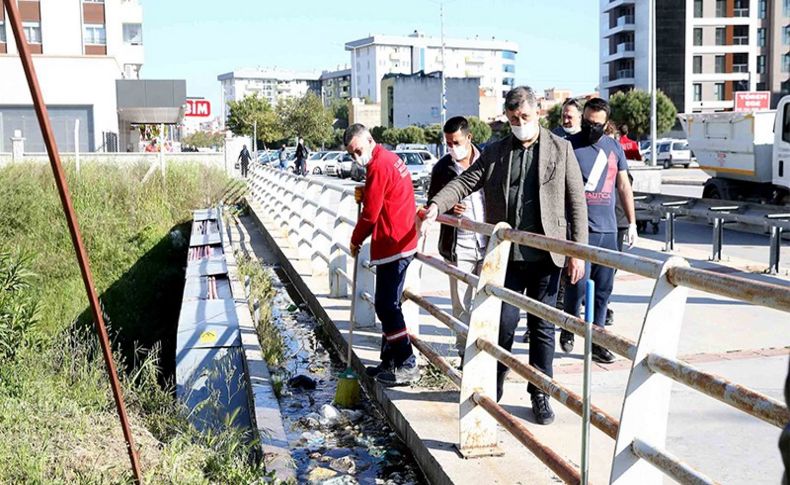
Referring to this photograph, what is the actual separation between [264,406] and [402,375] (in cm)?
93

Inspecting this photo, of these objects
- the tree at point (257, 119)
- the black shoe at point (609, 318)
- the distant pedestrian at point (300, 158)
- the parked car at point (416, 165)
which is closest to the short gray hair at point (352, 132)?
the black shoe at point (609, 318)

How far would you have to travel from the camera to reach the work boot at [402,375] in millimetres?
6203

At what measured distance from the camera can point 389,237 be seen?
20.7 feet

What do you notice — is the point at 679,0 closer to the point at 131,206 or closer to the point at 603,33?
the point at 603,33

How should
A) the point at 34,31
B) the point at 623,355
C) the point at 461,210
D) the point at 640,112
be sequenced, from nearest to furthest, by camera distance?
the point at 623,355 → the point at 461,210 → the point at 34,31 → the point at 640,112

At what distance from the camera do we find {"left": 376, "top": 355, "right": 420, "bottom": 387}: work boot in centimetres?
620

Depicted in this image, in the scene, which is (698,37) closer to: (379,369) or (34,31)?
(34,31)

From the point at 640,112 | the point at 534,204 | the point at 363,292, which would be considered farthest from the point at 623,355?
the point at 640,112

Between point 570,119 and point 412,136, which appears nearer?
point 570,119

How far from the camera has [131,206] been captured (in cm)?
2170

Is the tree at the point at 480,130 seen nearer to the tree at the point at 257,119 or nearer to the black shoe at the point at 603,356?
the tree at the point at 257,119

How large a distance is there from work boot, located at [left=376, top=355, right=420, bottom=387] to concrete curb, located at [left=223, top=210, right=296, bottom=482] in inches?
28.8

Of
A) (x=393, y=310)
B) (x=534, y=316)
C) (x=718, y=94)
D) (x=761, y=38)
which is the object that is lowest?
(x=393, y=310)

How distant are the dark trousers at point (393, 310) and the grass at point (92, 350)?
3.98 feet
